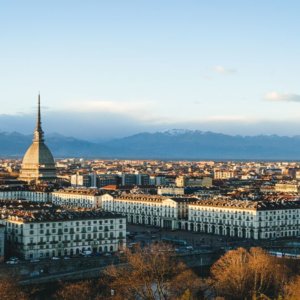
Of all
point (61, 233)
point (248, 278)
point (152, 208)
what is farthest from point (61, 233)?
point (152, 208)

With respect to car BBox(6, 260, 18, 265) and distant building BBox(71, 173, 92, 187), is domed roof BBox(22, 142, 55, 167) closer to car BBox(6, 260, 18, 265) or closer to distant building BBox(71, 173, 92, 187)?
distant building BBox(71, 173, 92, 187)

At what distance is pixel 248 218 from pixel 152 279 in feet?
108

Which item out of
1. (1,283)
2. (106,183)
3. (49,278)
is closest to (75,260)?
(49,278)

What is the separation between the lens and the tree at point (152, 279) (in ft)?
145

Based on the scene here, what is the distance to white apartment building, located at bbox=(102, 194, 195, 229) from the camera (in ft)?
293

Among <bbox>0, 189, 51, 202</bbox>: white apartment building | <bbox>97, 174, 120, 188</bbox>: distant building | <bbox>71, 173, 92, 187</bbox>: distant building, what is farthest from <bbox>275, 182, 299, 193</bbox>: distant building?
<bbox>0, 189, 51, 202</bbox>: white apartment building

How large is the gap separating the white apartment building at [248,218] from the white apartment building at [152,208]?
3.59 meters

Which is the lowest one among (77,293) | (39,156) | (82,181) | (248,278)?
(77,293)

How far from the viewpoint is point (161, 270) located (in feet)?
157

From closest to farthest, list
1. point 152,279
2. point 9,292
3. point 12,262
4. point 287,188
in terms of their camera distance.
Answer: point 9,292 → point 152,279 → point 12,262 → point 287,188

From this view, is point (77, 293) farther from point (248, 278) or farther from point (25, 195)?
point (25, 195)

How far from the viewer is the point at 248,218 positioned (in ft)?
260

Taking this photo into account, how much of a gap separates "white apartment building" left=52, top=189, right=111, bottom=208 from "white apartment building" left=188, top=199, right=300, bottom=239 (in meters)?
19.7

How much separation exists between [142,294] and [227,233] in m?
37.5
